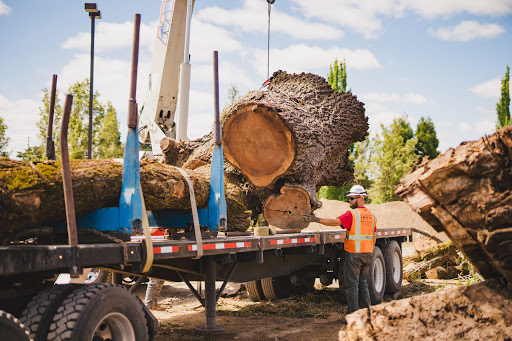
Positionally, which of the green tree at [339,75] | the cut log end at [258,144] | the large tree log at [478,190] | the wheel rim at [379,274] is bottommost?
the wheel rim at [379,274]

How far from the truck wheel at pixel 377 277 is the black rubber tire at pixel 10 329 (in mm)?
5895

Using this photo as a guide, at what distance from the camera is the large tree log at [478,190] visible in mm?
3596

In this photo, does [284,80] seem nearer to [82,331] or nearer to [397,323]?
[397,323]

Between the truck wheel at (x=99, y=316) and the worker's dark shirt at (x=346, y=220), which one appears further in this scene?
the worker's dark shirt at (x=346, y=220)

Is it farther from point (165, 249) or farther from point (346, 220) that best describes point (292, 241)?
point (165, 249)

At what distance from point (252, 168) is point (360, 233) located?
178cm

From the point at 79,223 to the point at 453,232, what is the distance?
3008 millimetres

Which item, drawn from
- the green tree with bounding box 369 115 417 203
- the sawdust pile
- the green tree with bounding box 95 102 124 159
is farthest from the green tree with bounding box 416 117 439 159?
the green tree with bounding box 95 102 124 159

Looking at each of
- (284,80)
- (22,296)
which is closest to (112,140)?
(284,80)

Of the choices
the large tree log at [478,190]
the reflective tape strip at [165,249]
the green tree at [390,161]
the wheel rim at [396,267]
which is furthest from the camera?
the green tree at [390,161]

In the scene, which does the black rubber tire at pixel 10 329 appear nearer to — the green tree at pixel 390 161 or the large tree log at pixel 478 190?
the large tree log at pixel 478 190

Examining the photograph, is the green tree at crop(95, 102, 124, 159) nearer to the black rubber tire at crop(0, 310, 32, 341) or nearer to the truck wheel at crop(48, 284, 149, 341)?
the truck wheel at crop(48, 284, 149, 341)

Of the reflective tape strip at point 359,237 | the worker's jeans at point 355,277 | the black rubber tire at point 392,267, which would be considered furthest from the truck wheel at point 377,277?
the reflective tape strip at point 359,237

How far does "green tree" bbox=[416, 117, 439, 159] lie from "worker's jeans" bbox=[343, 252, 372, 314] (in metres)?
28.7
